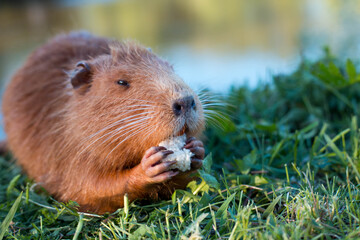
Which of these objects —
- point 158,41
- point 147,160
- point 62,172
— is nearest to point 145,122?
point 147,160

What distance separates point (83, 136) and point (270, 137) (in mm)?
1386

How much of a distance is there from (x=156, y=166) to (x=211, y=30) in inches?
414

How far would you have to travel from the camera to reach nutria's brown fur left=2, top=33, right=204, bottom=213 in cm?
206

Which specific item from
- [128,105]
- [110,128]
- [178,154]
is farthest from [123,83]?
[178,154]

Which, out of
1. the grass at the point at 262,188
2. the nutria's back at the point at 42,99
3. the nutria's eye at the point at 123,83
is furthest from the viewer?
the nutria's back at the point at 42,99

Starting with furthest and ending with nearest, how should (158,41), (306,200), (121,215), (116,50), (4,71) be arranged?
1. (158,41)
2. (4,71)
3. (116,50)
4. (121,215)
5. (306,200)

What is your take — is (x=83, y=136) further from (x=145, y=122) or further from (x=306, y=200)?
(x=306, y=200)

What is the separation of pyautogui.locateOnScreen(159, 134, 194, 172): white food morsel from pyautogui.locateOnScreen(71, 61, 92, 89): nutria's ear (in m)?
0.80

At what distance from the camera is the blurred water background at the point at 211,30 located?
568cm

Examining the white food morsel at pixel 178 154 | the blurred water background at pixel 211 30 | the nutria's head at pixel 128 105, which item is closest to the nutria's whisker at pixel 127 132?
the nutria's head at pixel 128 105

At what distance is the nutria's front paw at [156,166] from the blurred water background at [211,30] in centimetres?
110

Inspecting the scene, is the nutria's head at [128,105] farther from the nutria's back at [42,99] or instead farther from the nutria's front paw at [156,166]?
the nutria's back at [42,99]

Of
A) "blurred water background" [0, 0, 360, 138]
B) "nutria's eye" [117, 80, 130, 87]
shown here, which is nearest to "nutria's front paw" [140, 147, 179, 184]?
"nutria's eye" [117, 80, 130, 87]

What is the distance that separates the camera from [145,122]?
2.08 m
